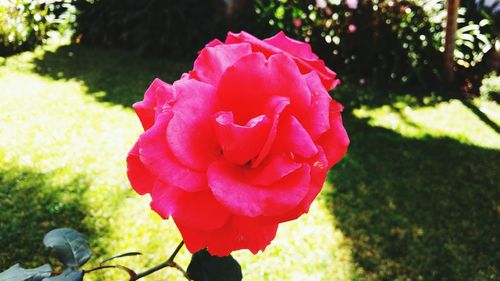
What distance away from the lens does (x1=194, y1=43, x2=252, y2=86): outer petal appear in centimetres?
73

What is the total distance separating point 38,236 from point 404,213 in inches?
101

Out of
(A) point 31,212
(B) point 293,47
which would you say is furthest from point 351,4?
(B) point 293,47

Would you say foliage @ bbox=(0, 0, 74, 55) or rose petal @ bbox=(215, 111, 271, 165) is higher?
rose petal @ bbox=(215, 111, 271, 165)

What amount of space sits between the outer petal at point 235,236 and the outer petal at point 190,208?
1.0 inches

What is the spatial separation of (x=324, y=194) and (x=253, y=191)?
282cm

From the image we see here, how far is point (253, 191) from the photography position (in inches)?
24.5

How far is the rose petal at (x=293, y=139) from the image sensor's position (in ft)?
2.11

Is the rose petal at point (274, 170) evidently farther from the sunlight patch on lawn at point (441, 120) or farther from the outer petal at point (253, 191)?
the sunlight patch on lawn at point (441, 120)

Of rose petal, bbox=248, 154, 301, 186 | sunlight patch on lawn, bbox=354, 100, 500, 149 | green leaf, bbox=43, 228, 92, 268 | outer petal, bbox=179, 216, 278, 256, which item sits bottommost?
sunlight patch on lawn, bbox=354, 100, 500, 149

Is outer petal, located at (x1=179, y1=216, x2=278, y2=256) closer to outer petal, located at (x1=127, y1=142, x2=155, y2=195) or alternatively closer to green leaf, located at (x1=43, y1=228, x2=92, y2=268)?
outer petal, located at (x1=127, y1=142, x2=155, y2=195)

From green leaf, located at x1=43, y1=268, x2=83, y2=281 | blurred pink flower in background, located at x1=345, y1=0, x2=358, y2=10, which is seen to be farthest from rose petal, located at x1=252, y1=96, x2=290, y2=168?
blurred pink flower in background, located at x1=345, y1=0, x2=358, y2=10

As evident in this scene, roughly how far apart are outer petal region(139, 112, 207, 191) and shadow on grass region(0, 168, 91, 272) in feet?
7.05

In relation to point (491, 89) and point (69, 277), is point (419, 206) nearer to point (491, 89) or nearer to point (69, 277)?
point (69, 277)

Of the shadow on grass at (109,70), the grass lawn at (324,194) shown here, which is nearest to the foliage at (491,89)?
the grass lawn at (324,194)
